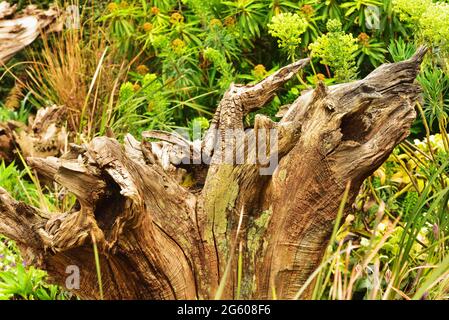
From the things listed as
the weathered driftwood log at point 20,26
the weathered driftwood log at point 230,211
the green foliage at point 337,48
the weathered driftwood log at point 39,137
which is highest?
the green foliage at point 337,48

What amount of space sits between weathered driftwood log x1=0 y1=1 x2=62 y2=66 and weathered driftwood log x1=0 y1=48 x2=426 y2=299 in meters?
3.80

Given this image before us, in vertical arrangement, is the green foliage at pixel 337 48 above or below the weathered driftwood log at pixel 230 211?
above

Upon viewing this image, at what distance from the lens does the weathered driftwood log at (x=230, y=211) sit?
3125mm

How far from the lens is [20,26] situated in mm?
6977

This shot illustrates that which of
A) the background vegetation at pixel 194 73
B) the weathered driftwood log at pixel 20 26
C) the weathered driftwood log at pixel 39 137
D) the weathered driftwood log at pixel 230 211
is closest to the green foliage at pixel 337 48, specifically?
the background vegetation at pixel 194 73

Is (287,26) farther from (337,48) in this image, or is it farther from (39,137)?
(39,137)

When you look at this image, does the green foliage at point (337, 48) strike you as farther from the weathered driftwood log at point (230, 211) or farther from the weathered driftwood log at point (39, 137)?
the weathered driftwood log at point (39, 137)

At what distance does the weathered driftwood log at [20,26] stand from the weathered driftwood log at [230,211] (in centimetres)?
380

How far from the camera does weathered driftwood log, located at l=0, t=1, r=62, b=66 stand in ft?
22.7

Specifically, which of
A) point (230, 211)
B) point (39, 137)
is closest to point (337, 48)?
point (230, 211)

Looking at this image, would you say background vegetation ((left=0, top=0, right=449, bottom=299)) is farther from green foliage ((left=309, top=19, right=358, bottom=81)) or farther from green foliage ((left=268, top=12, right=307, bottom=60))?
green foliage ((left=268, top=12, right=307, bottom=60))

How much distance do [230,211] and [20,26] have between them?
4317mm
